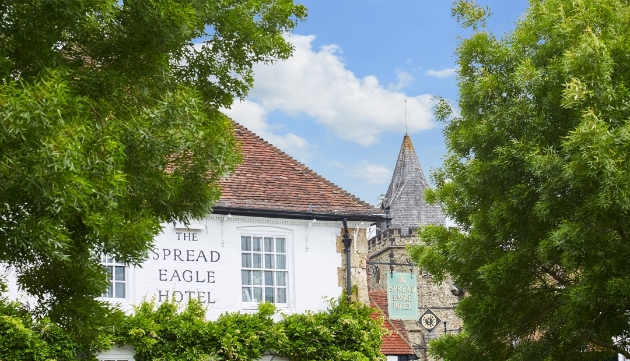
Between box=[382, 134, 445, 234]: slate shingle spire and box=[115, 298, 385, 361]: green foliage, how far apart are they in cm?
3635

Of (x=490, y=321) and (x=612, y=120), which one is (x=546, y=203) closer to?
(x=612, y=120)

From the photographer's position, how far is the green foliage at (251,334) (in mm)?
19125

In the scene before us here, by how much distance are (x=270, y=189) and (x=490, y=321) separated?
6.58 m

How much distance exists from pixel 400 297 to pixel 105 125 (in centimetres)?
→ 1679

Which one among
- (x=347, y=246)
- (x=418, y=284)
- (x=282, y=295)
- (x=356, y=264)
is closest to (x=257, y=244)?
(x=282, y=295)

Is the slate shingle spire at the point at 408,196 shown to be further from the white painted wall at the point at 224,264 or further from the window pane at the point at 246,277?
the window pane at the point at 246,277

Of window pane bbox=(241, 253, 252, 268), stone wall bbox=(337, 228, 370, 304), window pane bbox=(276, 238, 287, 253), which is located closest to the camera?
→ window pane bbox=(241, 253, 252, 268)

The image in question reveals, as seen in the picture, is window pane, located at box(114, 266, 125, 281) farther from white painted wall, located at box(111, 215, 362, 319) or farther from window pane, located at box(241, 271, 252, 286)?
window pane, located at box(241, 271, 252, 286)

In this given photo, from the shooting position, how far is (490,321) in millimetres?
17688

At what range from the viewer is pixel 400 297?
2625 cm

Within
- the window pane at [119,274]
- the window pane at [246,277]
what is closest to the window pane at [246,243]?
the window pane at [246,277]

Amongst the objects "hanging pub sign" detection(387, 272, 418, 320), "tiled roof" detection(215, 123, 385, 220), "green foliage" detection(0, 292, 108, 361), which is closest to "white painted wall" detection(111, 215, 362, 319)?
"tiled roof" detection(215, 123, 385, 220)

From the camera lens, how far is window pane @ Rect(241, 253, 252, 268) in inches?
836

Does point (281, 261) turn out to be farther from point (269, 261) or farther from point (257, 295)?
point (257, 295)
